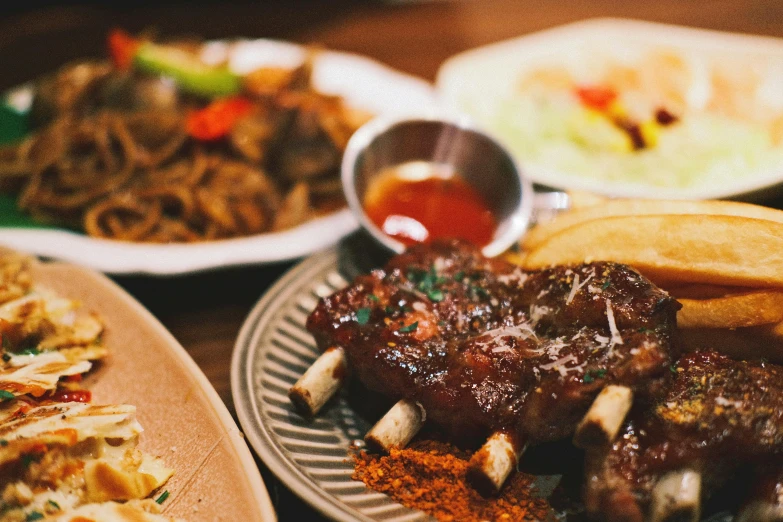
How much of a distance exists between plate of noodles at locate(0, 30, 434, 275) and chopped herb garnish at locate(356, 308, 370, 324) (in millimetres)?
1365

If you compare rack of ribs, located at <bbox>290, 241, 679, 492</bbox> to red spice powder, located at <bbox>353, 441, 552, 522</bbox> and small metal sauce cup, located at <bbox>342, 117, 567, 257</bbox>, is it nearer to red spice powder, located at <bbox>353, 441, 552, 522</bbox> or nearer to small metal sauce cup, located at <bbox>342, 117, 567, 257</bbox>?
red spice powder, located at <bbox>353, 441, 552, 522</bbox>

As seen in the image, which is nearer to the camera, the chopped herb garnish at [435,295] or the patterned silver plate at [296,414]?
the patterned silver plate at [296,414]

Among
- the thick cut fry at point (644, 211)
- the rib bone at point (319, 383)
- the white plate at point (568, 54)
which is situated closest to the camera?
the rib bone at point (319, 383)

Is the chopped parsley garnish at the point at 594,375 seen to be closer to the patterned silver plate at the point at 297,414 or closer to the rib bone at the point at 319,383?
the patterned silver plate at the point at 297,414

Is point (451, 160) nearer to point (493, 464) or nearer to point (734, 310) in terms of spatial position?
point (734, 310)

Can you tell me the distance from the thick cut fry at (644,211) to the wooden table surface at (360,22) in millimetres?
3890

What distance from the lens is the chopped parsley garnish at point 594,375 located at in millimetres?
2344

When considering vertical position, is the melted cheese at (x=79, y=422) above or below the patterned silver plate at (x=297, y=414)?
above

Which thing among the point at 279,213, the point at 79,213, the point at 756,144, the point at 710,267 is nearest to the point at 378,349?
the point at 710,267

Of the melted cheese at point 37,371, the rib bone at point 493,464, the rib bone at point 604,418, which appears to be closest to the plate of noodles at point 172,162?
the melted cheese at point 37,371

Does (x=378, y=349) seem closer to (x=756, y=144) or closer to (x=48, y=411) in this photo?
(x=48, y=411)

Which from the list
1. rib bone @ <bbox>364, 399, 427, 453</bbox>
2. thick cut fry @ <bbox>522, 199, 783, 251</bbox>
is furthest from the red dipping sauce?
rib bone @ <bbox>364, 399, 427, 453</bbox>

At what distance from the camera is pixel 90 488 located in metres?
2.41

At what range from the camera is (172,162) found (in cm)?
532
